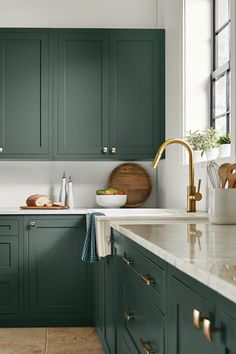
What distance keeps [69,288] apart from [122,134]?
1230 millimetres

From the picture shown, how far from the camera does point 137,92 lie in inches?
198

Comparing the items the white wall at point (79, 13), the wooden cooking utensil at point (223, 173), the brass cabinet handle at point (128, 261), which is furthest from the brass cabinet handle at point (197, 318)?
the white wall at point (79, 13)

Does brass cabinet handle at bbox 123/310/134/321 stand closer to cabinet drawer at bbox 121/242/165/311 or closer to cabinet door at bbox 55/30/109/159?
cabinet drawer at bbox 121/242/165/311

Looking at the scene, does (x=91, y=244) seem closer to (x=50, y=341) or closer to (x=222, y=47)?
(x=50, y=341)

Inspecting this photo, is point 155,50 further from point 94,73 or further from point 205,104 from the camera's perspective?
point 205,104

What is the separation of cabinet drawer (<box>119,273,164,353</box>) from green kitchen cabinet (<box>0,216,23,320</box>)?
180 centimetres

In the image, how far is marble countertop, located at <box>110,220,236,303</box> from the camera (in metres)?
1.25

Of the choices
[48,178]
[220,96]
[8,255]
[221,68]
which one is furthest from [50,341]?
[221,68]

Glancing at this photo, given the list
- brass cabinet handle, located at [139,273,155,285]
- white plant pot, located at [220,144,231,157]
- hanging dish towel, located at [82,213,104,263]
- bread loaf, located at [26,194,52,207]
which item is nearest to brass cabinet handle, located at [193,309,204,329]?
brass cabinet handle, located at [139,273,155,285]

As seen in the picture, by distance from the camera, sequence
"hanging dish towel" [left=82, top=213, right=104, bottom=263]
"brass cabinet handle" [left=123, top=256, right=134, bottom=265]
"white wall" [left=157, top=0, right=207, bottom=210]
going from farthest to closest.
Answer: "white wall" [left=157, top=0, right=207, bottom=210]
"hanging dish towel" [left=82, top=213, right=104, bottom=263]
"brass cabinet handle" [left=123, top=256, right=134, bottom=265]

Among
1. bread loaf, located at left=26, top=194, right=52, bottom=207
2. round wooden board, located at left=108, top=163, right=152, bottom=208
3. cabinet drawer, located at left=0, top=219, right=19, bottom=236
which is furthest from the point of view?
round wooden board, located at left=108, top=163, right=152, bottom=208

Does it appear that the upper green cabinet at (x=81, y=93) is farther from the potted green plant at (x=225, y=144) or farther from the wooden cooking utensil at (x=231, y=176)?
the wooden cooking utensil at (x=231, y=176)

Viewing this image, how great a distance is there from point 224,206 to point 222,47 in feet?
5.94

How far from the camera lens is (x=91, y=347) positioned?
4.11 metres
